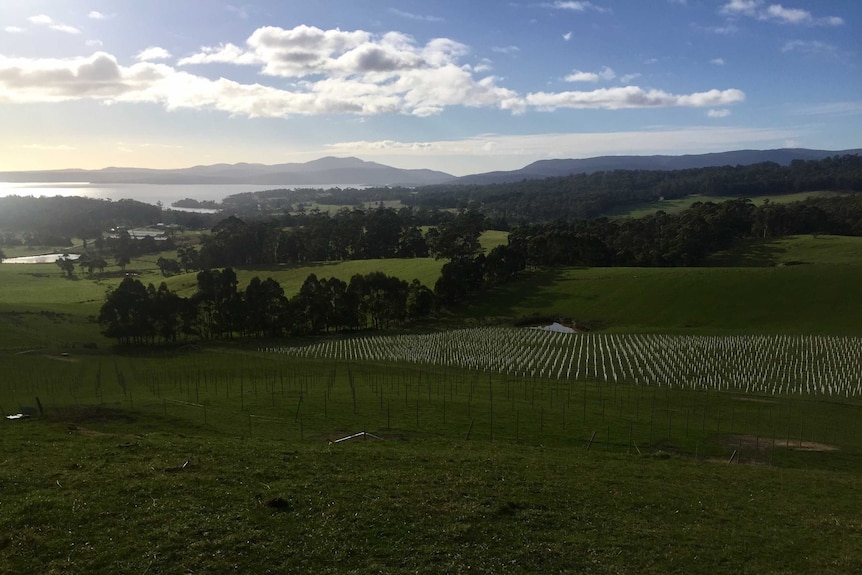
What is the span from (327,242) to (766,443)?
116364 millimetres

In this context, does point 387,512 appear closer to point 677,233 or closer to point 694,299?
point 694,299

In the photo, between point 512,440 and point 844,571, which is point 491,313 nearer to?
point 512,440

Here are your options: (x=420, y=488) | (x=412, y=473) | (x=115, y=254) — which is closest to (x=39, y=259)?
(x=115, y=254)

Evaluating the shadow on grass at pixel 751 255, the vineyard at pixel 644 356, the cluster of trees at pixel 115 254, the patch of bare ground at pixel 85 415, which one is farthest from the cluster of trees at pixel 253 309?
the cluster of trees at pixel 115 254

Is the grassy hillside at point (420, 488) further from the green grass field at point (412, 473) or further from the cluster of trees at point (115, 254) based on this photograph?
the cluster of trees at point (115, 254)

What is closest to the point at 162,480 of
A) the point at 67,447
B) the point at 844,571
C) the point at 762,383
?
the point at 67,447

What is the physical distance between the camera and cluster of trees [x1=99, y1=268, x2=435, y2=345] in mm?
65438

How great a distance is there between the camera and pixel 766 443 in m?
29.8

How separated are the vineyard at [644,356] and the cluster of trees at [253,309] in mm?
10135

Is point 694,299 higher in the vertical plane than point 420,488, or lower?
lower

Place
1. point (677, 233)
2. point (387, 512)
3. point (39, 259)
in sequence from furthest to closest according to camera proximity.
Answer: point (39, 259) → point (677, 233) → point (387, 512)

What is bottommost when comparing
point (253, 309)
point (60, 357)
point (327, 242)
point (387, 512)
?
point (60, 357)

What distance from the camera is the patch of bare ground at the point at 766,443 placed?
29188mm

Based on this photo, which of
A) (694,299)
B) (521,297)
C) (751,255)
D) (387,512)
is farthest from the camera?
(751,255)
